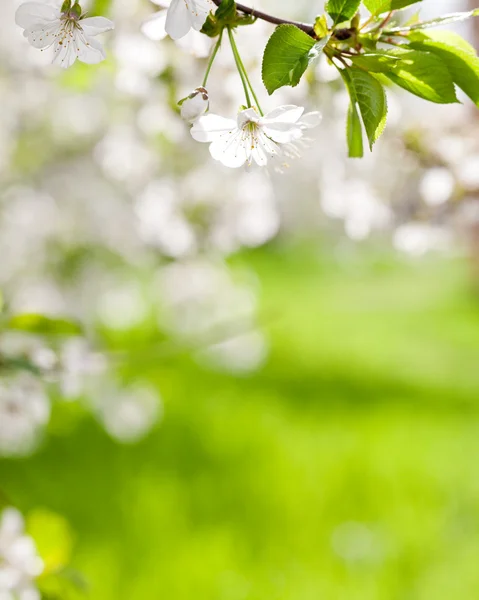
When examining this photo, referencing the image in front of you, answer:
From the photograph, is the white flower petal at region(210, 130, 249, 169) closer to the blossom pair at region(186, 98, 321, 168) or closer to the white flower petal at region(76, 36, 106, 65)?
the blossom pair at region(186, 98, 321, 168)

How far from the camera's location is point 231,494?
2.51m

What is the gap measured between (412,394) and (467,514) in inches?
55.2

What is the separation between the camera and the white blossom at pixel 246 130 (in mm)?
583

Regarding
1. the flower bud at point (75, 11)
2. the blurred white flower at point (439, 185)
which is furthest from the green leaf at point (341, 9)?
the blurred white flower at point (439, 185)

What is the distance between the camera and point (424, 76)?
583 mm

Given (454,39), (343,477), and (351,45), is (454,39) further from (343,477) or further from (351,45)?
(343,477)

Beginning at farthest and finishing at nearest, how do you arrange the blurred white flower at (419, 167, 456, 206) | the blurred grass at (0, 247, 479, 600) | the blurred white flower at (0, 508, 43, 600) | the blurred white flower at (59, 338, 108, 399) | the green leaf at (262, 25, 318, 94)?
the blurred grass at (0, 247, 479, 600) → the blurred white flower at (419, 167, 456, 206) → the blurred white flower at (59, 338, 108, 399) → the blurred white flower at (0, 508, 43, 600) → the green leaf at (262, 25, 318, 94)

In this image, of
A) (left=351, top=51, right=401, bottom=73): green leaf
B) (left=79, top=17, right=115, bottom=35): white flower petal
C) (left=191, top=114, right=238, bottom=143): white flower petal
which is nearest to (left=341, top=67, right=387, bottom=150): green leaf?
(left=351, top=51, right=401, bottom=73): green leaf

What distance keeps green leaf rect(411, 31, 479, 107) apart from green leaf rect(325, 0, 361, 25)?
7cm

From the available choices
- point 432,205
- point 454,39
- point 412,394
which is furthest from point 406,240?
point 412,394

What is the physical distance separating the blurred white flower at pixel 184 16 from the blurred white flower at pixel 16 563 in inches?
29.0

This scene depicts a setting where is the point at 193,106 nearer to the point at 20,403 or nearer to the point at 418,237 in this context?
the point at 20,403

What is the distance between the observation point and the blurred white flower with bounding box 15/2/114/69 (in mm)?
587

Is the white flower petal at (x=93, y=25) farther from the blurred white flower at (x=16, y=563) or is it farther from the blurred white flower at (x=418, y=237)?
the blurred white flower at (x=418, y=237)
